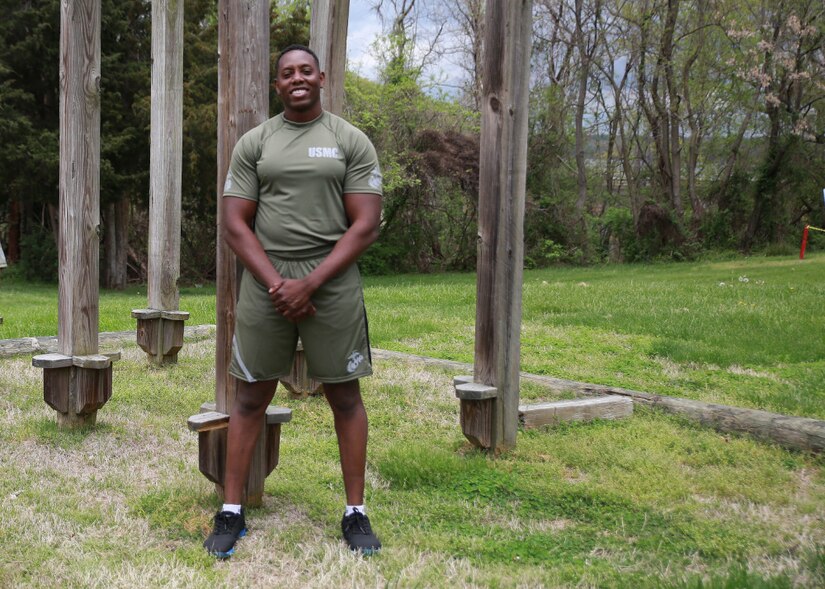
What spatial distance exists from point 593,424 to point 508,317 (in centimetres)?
123

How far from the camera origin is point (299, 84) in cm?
355

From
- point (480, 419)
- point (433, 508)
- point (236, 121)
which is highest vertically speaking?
point (236, 121)

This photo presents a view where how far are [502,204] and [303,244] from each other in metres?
1.74

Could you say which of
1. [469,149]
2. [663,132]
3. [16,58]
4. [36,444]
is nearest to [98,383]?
[36,444]

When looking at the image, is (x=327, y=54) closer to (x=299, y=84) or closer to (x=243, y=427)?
(x=299, y=84)

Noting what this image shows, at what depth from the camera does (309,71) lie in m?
3.58

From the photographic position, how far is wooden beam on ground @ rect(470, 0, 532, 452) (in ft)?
15.8

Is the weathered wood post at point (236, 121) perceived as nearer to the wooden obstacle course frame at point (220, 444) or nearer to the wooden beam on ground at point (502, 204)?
the wooden obstacle course frame at point (220, 444)

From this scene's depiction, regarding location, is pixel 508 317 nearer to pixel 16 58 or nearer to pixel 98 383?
pixel 98 383

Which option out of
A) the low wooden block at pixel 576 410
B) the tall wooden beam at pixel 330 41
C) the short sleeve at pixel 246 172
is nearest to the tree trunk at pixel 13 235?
the tall wooden beam at pixel 330 41

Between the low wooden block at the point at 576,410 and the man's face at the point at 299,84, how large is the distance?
272 centimetres

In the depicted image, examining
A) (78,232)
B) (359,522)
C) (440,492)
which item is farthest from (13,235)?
(359,522)

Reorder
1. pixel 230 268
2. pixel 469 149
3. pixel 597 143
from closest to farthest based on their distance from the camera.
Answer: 1. pixel 230 268
2. pixel 469 149
3. pixel 597 143

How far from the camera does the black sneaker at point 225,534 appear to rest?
341 centimetres
